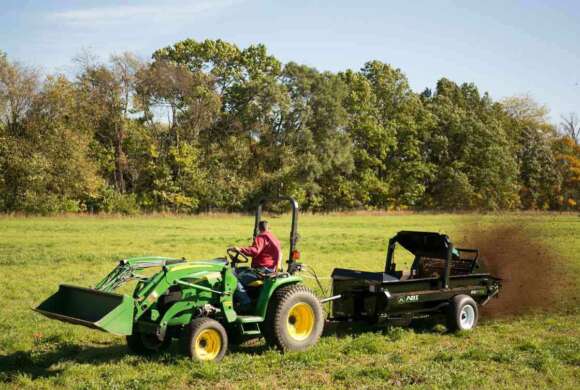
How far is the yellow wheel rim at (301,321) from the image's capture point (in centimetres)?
945

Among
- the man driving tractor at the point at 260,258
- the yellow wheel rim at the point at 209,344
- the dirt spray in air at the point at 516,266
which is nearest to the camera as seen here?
the yellow wheel rim at the point at 209,344

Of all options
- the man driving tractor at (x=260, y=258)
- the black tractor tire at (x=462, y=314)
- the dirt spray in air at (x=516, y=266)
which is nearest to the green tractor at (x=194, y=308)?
the man driving tractor at (x=260, y=258)

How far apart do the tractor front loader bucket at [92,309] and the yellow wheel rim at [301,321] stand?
99.4 inches

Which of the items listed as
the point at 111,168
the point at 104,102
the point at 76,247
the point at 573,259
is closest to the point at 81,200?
the point at 111,168

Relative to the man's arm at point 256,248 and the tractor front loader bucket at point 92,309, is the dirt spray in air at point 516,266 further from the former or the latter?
the tractor front loader bucket at point 92,309

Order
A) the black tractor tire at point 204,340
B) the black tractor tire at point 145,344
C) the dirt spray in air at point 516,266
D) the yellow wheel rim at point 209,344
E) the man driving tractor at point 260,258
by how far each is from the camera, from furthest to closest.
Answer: the dirt spray in air at point 516,266 < the man driving tractor at point 260,258 < the black tractor tire at point 145,344 < the yellow wheel rim at point 209,344 < the black tractor tire at point 204,340

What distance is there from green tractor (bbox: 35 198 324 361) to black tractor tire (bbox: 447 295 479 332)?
8.32ft

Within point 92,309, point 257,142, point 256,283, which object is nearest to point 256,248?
point 256,283

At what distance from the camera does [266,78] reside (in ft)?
197

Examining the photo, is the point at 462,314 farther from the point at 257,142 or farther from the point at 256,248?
the point at 257,142

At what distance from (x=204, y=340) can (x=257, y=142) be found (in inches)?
2104

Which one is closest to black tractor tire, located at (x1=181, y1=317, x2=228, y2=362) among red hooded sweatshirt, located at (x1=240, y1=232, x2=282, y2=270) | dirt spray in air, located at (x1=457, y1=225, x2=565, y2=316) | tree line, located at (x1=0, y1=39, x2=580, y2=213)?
red hooded sweatshirt, located at (x1=240, y1=232, x2=282, y2=270)

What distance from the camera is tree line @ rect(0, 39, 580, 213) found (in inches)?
1865

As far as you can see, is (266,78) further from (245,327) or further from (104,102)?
(245,327)
